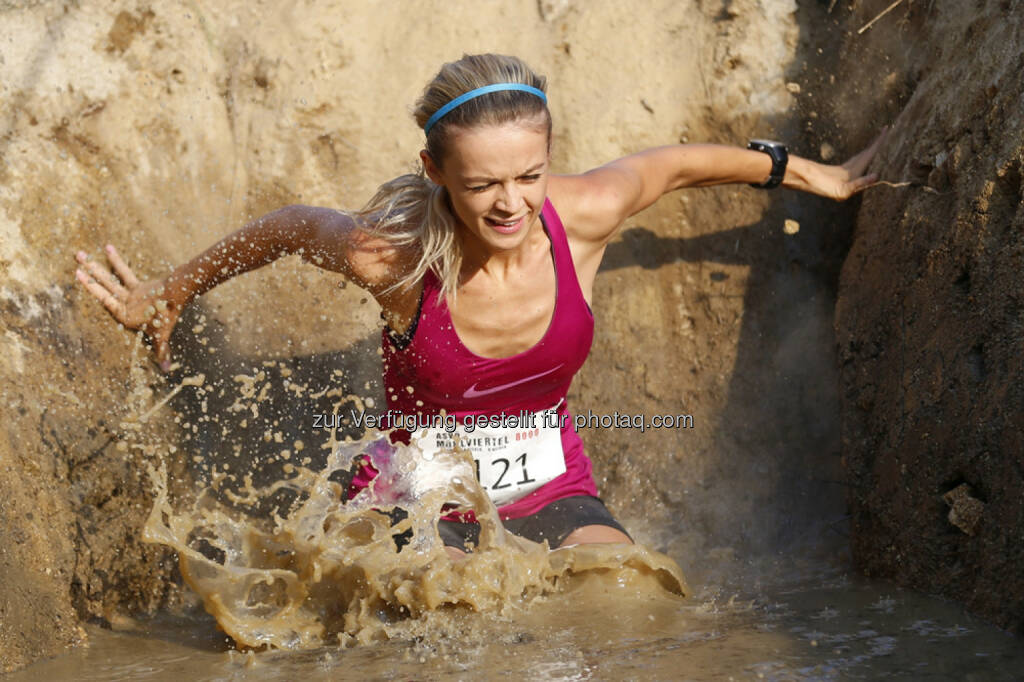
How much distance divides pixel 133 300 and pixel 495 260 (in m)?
1.47

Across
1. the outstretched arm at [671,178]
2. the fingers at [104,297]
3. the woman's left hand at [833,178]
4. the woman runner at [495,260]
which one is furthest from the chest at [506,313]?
the fingers at [104,297]

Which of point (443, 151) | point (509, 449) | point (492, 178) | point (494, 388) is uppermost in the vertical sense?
point (443, 151)

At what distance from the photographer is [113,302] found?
398cm

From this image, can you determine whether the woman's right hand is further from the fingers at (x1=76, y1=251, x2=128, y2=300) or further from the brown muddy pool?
the brown muddy pool

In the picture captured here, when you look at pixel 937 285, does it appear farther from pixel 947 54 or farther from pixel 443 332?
pixel 443 332

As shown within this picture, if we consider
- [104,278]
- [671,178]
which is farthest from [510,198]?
[104,278]

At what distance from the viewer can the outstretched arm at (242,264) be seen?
3391mm

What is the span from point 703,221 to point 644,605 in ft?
6.26

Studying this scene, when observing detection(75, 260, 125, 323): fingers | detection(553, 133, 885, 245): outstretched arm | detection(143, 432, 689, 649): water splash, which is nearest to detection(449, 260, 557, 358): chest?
detection(553, 133, 885, 245): outstretched arm

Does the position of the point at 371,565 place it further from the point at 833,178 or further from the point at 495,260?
the point at 833,178

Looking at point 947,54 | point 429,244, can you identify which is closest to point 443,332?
point 429,244

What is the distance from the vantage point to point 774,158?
3820 mm

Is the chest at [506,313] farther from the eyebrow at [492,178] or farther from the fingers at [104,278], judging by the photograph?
the fingers at [104,278]

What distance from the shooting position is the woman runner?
3098mm
